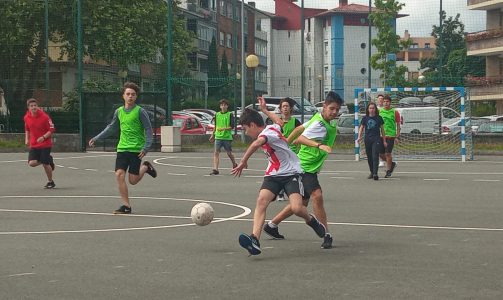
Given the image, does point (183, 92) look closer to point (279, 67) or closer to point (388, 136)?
point (279, 67)

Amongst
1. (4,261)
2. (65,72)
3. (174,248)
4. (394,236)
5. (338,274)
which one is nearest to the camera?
(338,274)

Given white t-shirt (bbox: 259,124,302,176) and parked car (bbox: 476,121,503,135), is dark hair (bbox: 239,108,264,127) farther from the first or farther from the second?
parked car (bbox: 476,121,503,135)

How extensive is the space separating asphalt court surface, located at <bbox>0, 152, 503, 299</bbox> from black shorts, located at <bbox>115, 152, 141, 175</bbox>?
2.09 feet

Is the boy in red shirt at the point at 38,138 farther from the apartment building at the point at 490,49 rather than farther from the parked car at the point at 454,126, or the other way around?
the apartment building at the point at 490,49

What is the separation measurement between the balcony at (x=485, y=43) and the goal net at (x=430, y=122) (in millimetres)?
23482

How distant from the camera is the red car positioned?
41312mm

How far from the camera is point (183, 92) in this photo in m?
42.9

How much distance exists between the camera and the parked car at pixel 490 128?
37.5m

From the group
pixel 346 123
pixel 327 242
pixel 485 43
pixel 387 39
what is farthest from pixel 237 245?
pixel 485 43

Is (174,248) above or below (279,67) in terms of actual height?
below

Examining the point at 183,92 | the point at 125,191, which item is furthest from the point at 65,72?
the point at 125,191

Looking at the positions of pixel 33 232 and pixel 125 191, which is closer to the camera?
pixel 33 232

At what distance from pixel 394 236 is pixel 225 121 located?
42.7 feet

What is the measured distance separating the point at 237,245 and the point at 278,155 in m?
1.06
